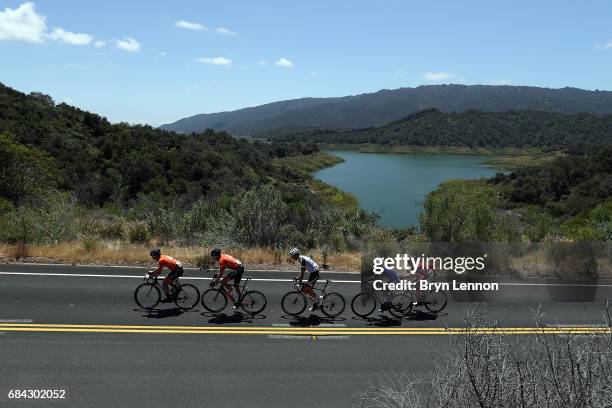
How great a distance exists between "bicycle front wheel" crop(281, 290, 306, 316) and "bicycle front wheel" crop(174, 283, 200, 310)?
6.21 ft

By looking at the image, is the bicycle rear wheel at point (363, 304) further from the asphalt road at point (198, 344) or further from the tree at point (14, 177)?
the tree at point (14, 177)

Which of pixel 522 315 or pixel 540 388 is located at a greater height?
pixel 540 388

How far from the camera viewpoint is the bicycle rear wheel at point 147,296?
10.3m

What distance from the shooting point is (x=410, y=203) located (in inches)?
2670

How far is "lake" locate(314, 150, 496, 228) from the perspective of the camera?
60.9m

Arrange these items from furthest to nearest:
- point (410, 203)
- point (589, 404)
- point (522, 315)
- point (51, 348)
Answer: point (410, 203), point (522, 315), point (51, 348), point (589, 404)

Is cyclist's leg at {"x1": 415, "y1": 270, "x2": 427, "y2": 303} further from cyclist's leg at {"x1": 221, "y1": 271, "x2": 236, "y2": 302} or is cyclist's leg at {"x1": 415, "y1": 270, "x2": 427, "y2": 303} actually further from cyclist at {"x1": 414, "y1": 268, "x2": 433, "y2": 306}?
cyclist's leg at {"x1": 221, "y1": 271, "x2": 236, "y2": 302}

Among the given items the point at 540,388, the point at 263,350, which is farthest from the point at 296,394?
the point at 540,388

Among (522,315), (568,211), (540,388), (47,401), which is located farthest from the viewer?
(568,211)

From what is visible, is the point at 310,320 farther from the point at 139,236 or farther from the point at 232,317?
the point at 139,236

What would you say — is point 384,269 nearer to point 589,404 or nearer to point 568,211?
point 589,404

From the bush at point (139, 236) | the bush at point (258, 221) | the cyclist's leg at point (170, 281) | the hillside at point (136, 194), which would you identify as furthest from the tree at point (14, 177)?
the cyclist's leg at point (170, 281)

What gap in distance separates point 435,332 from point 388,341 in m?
1.17

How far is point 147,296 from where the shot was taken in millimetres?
10359
